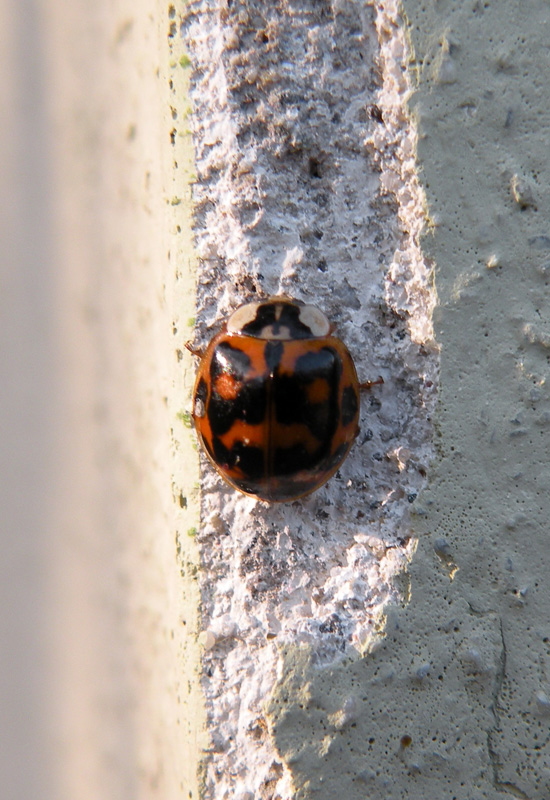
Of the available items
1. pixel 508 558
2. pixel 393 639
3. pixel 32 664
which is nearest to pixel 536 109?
pixel 508 558

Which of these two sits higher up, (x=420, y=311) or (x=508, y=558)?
(x=420, y=311)

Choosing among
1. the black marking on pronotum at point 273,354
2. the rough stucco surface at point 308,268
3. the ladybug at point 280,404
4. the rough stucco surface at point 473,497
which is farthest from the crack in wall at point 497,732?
the black marking on pronotum at point 273,354

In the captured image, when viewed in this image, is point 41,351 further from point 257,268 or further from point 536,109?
point 536,109

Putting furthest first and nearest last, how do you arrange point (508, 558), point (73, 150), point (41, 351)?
point (41, 351) < point (73, 150) < point (508, 558)

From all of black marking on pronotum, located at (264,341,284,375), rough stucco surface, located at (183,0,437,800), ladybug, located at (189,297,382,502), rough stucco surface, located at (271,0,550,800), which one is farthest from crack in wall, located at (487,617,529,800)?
black marking on pronotum, located at (264,341,284,375)

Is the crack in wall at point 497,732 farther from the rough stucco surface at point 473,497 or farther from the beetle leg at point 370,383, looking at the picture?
the beetle leg at point 370,383
